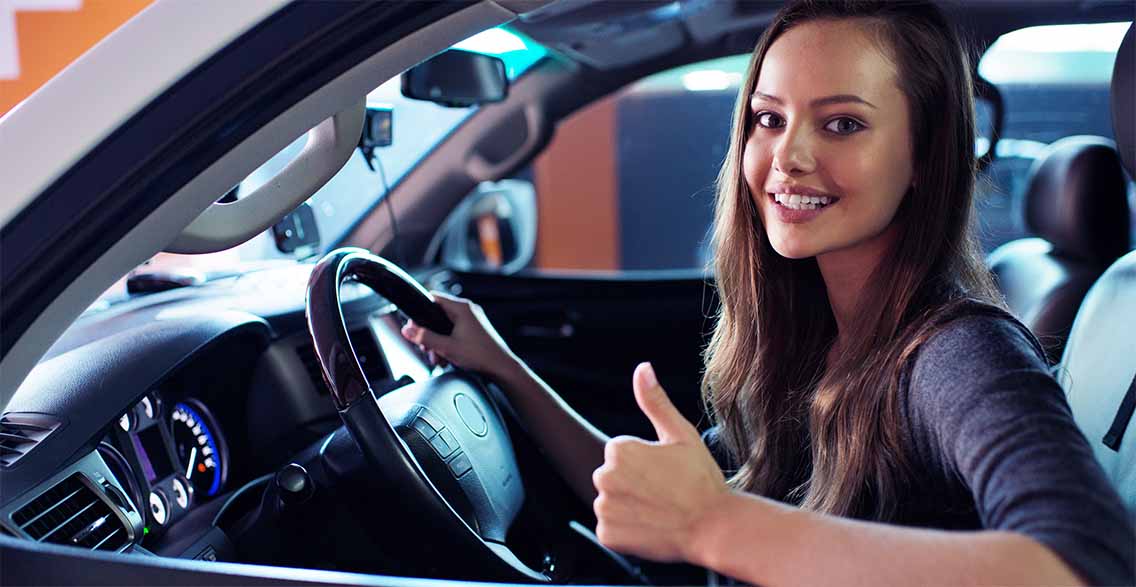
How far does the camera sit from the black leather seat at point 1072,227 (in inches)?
84.8

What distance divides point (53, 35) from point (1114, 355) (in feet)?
5.29

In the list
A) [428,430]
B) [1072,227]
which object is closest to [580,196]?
[1072,227]

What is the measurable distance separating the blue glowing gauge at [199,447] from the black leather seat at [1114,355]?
4.06 ft

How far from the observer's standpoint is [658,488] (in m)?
0.84

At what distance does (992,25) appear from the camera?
2459 millimetres

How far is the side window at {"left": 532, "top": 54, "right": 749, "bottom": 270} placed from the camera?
6.85 meters

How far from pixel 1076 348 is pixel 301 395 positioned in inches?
49.8

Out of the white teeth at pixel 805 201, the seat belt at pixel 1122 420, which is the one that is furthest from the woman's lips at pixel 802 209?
the seat belt at pixel 1122 420

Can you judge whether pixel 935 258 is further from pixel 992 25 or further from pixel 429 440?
pixel 992 25

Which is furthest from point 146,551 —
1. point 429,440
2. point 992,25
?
point 992,25

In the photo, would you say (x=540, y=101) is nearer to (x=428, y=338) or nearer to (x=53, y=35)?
(x=428, y=338)

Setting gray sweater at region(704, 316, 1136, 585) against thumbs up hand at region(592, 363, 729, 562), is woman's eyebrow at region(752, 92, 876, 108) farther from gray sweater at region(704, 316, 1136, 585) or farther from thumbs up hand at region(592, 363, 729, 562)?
thumbs up hand at region(592, 363, 729, 562)

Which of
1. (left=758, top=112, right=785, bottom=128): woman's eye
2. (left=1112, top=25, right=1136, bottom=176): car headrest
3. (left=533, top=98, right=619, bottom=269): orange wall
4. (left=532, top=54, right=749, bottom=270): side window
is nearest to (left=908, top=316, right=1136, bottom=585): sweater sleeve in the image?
(left=758, top=112, right=785, bottom=128): woman's eye

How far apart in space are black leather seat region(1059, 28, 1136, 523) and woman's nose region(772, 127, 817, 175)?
1.74 ft
